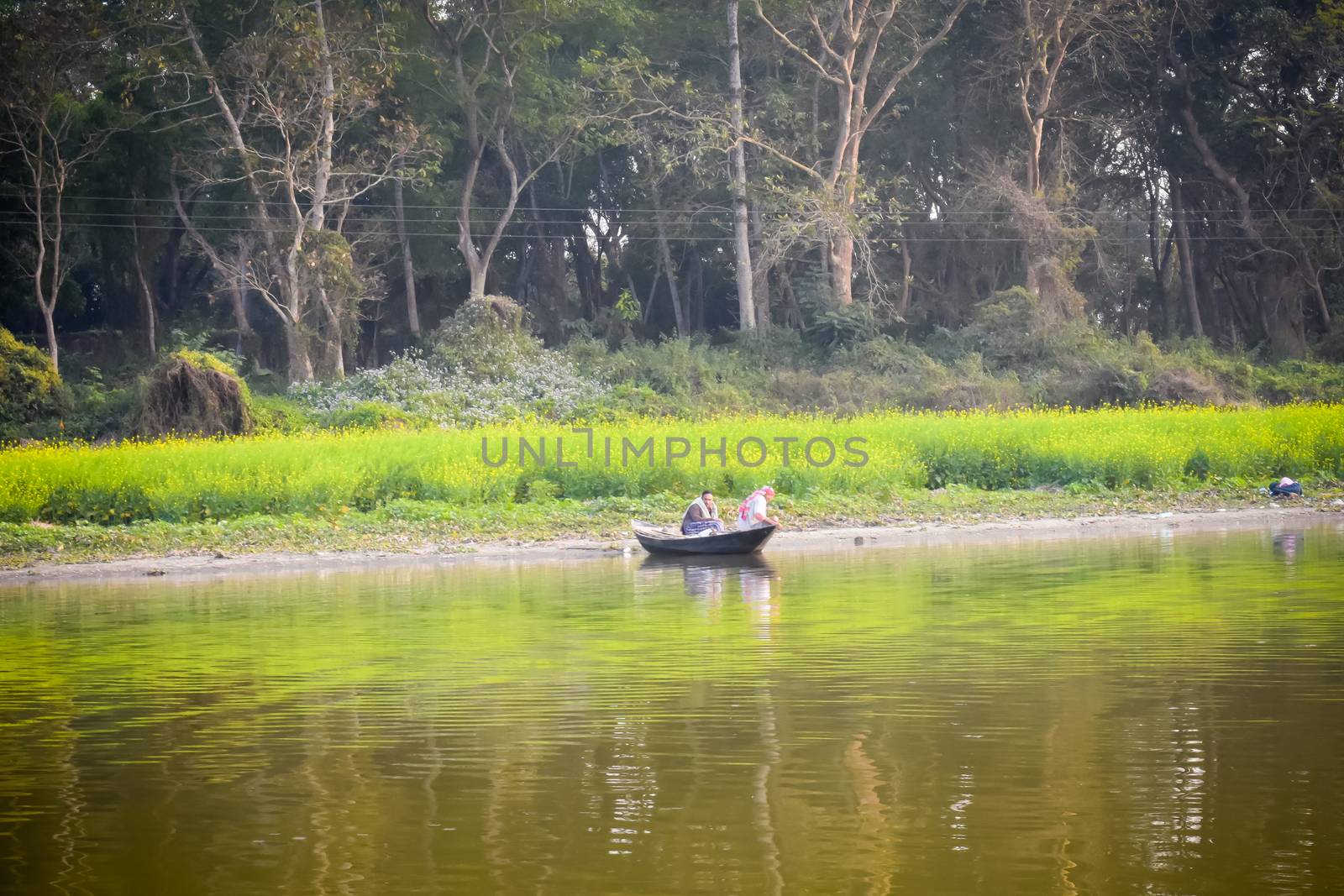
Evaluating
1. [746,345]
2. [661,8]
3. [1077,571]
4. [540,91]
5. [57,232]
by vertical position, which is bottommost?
[1077,571]

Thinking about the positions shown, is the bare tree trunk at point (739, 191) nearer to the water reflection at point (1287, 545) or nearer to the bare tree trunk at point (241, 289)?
the bare tree trunk at point (241, 289)

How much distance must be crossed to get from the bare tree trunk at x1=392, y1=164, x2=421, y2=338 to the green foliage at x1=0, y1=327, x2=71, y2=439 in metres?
11.7

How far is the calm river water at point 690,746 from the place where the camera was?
262 inches

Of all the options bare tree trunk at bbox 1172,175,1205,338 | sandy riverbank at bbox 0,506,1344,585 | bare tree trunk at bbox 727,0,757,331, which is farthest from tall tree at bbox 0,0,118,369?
bare tree trunk at bbox 1172,175,1205,338

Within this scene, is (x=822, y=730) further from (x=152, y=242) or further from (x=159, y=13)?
(x=152, y=242)

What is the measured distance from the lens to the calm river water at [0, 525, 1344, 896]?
6656mm

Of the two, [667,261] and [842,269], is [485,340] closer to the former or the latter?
[667,261]

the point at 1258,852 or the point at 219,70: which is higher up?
the point at 219,70

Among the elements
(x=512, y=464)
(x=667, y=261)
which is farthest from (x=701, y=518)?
(x=667, y=261)

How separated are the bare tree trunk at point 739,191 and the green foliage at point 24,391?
19902mm

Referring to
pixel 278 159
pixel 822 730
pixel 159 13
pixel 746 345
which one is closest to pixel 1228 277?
pixel 746 345

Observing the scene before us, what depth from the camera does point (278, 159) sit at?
4031 centimetres

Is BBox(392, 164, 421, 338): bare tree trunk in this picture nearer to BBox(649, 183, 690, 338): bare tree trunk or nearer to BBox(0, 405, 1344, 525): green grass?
BBox(649, 183, 690, 338): bare tree trunk

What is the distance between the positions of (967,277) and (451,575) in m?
36.2
